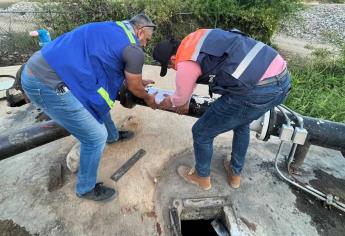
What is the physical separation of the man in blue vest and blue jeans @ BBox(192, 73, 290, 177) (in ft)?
2.24

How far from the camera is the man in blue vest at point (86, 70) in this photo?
232cm

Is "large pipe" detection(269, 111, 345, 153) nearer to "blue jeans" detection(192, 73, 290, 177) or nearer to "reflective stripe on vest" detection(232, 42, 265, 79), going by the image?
"blue jeans" detection(192, 73, 290, 177)

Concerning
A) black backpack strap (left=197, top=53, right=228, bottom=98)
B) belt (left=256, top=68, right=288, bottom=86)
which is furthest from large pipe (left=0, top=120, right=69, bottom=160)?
belt (left=256, top=68, right=288, bottom=86)

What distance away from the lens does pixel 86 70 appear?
233 centimetres

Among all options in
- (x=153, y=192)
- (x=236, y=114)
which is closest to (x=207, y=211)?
(x=153, y=192)

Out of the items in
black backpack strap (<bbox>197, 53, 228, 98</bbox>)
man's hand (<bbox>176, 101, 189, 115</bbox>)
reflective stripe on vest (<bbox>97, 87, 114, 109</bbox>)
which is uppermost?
black backpack strap (<bbox>197, 53, 228, 98</bbox>)

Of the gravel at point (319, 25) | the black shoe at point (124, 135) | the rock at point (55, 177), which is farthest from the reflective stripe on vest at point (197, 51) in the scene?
the gravel at point (319, 25)

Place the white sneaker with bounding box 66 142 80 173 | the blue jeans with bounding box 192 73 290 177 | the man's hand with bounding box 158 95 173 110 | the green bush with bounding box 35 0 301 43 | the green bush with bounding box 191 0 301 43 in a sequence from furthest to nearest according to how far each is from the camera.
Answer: the green bush with bounding box 191 0 301 43 → the green bush with bounding box 35 0 301 43 → the white sneaker with bounding box 66 142 80 173 → the man's hand with bounding box 158 95 173 110 → the blue jeans with bounding box 192 73 290 177

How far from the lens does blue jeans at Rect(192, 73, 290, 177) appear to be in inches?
95.7

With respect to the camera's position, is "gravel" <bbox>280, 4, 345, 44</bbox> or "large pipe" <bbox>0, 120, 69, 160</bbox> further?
"gravel" <bbox>280, 4, 345, 44</bbox>

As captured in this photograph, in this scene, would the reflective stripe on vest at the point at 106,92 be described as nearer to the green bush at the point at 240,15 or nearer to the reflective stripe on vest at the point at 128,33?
the reflective stripe on vest at the point at 128,33

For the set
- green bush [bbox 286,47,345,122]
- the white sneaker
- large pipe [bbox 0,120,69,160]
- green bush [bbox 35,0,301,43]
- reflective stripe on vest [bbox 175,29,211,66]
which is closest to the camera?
reflective stripe on vest [bbox 175,29,211,66]

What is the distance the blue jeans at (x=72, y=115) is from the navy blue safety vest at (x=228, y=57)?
0.88 m

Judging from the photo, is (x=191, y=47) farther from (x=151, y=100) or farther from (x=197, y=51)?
(x=151, y=100)
